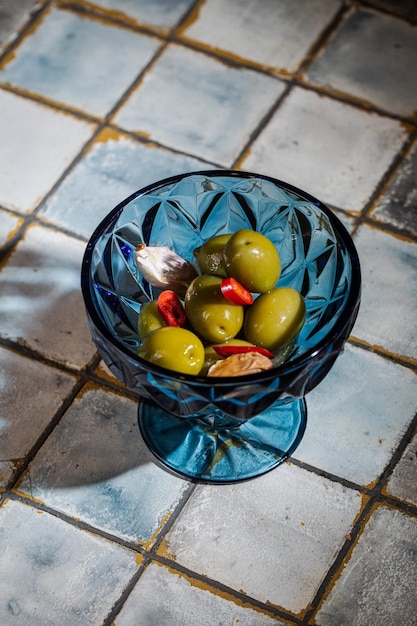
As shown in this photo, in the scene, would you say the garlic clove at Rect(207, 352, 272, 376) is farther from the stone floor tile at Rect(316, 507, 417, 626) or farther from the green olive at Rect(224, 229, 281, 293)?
the stone floor tile at Rect(316, 507, 417, 626)

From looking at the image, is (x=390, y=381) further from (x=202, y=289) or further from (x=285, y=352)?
(x=202, y=289)

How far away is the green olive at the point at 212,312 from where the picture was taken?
98 cm

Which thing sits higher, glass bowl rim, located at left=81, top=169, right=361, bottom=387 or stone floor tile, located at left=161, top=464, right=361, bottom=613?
glass bowl rim, located at left=81, top=169, right=361, bottom=387

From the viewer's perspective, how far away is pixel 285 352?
102 centimetres

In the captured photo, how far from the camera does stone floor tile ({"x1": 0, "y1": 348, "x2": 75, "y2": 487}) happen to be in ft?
3.98

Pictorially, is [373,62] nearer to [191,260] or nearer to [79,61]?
[79,61]

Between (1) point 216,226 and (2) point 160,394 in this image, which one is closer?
(2) point 160,394

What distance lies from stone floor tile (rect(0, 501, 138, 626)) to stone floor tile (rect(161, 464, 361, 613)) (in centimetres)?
9

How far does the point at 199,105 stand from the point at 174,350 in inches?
33.3

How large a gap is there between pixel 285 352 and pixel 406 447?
1.03 ft

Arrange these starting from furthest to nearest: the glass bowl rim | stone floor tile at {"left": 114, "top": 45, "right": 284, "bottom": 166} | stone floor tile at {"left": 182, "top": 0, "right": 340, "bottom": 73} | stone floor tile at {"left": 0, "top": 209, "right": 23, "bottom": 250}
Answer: stone floor tile at {"left": 182, "top": 0, "right": 340, "bottom": 73} < stone floor tile at {"left": 114, "top": 45, "right": 284, "bottom": 166} < stone floor tile at {"left": 0, "top": 209, "right": 23, "bottom": 250} < the glass bowl rim

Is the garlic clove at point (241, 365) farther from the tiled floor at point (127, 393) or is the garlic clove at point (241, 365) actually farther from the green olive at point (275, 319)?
the tiled floor at point (127, 393)

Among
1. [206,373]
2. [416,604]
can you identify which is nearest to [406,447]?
[416,604]

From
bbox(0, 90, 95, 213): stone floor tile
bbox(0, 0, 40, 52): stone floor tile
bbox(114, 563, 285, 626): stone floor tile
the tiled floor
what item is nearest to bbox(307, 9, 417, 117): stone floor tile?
the tiled floor
